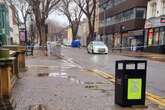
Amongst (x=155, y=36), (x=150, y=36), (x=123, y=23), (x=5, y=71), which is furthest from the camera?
(x=123, y=23)

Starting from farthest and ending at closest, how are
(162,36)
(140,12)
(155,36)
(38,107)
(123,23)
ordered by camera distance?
(123,23) → (140,12) → (155,36) → (162,36) → (38,107)

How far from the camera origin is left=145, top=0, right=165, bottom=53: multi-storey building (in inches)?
1566

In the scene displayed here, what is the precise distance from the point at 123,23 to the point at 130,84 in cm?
5019

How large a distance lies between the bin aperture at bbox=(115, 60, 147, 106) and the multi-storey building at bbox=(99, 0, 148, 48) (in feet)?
135

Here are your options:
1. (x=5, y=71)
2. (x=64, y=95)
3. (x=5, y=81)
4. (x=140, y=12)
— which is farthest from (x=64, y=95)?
(x=140, y=12)

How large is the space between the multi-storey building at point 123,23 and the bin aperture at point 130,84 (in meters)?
41.1

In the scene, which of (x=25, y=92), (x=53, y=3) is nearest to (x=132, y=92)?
(x=25, y=92)

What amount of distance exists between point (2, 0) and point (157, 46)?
24860 millimetres

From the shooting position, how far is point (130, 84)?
723cm

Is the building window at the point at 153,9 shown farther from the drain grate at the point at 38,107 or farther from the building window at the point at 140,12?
the drain grate at the point at 38,107

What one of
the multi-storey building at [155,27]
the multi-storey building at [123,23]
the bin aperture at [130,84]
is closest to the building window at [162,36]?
the multi-storey building at [155,27]

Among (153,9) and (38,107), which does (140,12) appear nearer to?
(153,9)

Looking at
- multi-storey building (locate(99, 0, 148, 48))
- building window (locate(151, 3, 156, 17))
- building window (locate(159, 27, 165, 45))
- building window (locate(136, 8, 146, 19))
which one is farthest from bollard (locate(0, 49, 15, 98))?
building window (locate(136, 8, 146, 19))

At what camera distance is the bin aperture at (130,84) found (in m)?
7.16
